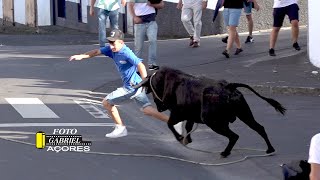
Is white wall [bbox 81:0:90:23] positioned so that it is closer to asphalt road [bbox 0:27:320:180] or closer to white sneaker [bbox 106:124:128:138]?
asphalt road [bbox 0:27:320:180]

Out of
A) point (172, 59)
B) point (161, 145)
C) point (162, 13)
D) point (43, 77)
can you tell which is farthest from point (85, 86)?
point (162, 13)

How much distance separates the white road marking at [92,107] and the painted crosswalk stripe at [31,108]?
0.55 meters

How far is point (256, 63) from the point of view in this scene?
53.0ft

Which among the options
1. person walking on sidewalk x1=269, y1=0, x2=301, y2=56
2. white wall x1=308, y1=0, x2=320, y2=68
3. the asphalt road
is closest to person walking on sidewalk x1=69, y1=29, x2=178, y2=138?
the asphalt road

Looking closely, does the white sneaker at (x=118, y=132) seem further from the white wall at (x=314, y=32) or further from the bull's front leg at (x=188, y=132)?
the white wall at (x=314, y=32)

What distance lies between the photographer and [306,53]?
16875 millimetres

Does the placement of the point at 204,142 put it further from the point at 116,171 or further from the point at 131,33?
the point at 131,33

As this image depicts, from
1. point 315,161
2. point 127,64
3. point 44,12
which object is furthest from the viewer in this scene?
point 44,12

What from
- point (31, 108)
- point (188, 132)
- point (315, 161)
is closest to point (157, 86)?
point (188, 132)

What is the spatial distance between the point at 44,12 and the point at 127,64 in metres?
20.6

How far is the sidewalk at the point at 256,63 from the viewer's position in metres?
13.7

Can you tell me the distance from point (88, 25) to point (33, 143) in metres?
18.6

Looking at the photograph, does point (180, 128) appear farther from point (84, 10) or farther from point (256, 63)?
point (84, 10)

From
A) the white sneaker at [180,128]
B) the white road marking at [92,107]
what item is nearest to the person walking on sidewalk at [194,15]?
the white road marking at [92,107]
